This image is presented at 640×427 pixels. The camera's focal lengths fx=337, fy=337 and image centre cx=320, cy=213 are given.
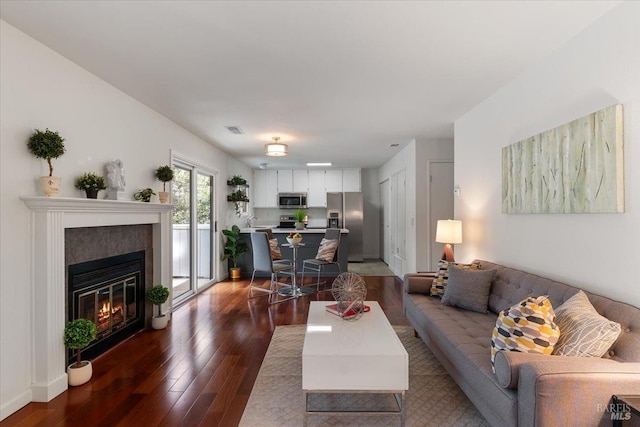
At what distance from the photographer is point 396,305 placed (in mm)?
4566

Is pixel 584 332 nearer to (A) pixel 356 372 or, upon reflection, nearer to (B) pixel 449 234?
(A) pixel 356 372

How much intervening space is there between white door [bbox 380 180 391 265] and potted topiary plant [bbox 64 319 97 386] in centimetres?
625

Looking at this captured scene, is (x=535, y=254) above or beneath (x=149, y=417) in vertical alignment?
above

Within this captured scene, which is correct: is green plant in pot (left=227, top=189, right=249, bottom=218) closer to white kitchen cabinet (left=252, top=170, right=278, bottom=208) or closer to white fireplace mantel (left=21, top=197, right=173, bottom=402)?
white kitchen cabinet (left=252, top=170, right=278, bottom=208)

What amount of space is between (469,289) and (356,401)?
133 centimetres

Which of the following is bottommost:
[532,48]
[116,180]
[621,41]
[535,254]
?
[535,254]

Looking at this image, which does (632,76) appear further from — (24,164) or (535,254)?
(24,164)

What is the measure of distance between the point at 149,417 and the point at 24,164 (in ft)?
6.02

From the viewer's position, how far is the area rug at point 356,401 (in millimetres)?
2020

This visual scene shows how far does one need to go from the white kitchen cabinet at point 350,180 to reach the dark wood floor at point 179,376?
4798mm

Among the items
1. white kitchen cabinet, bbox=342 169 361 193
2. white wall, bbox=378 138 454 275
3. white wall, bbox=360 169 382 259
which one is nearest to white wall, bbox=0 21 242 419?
white wall, bbox=378 138 454 275

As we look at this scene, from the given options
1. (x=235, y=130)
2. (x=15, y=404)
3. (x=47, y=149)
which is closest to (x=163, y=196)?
(x=235, y=130)

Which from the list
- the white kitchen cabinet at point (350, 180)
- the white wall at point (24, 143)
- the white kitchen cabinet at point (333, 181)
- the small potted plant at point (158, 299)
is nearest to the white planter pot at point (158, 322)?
the small potted plant at point (158, 299)

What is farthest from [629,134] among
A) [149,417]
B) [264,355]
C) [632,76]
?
[149,417]
